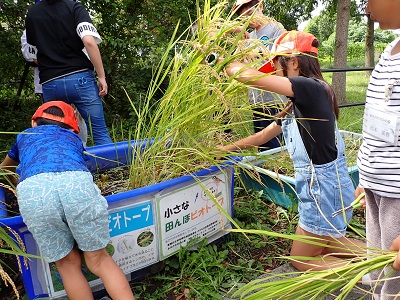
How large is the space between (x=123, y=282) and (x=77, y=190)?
472mm

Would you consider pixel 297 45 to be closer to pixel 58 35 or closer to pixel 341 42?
pixel 58 35

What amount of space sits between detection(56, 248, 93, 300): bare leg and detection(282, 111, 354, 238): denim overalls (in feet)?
3.81

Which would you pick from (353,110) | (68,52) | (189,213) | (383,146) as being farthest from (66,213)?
(353,110)

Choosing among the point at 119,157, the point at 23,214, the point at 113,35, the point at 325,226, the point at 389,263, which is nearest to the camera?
the point at 389,263

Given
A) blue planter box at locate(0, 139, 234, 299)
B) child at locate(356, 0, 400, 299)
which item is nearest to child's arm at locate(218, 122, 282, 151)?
blue planter box at locate(0, 139, 234, 299)

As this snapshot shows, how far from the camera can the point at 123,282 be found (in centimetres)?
178

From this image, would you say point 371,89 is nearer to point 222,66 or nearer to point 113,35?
point 222,66

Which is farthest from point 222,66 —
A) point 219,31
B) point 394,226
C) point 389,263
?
point 389,263

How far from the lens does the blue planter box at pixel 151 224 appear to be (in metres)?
1.80

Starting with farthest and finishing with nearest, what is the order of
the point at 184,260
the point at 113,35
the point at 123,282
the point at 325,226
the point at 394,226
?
the point at 113,35
the point at 184,260
the point at 325,226
the point at 123,282
the point at 394,226

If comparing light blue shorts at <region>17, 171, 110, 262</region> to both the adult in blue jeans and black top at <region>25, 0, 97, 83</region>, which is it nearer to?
the adult in blue jeans

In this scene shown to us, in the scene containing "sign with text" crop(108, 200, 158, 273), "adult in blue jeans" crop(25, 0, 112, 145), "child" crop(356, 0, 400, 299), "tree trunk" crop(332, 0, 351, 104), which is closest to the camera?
"child" crop(356, 0, 400, 299)

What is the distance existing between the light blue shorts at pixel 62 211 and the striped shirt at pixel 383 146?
3.64 feet

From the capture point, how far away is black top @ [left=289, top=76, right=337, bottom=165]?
172cm
